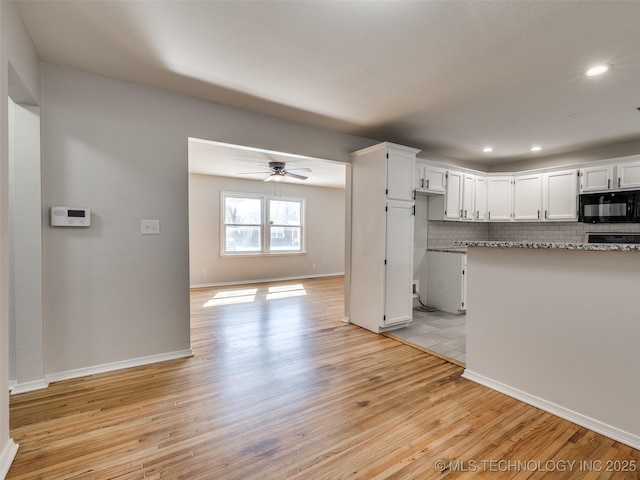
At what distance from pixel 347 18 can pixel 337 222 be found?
6.67 m

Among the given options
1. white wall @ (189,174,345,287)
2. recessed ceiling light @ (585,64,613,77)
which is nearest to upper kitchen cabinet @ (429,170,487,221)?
recessed ceiling light @ (585,64,613,77)

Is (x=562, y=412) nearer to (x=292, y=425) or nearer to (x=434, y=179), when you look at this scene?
(x=292, y=425)

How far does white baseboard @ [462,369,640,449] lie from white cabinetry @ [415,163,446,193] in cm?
257

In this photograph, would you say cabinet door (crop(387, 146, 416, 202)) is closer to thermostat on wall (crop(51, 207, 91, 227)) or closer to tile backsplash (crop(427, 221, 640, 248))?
tile backsplash (crop(427, 221, 640, 248))

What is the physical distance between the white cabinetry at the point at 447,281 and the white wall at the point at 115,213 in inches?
139

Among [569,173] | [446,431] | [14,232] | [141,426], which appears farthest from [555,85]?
[14,232]

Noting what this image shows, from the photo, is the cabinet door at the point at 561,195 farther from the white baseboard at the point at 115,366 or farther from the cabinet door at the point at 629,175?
the white baseboard at the point at 115,366

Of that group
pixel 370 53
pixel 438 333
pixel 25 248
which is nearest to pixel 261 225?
pixel 438 333

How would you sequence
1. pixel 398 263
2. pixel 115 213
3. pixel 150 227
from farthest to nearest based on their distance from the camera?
pixel 398 263 → pixel 150 227 → pixel 115 213

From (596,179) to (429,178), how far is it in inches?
90.6

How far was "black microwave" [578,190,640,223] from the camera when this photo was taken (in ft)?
12.8

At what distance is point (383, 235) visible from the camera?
3633 millimetres

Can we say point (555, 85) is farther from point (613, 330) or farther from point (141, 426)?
point (141, 426)

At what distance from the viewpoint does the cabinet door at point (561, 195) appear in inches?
176
